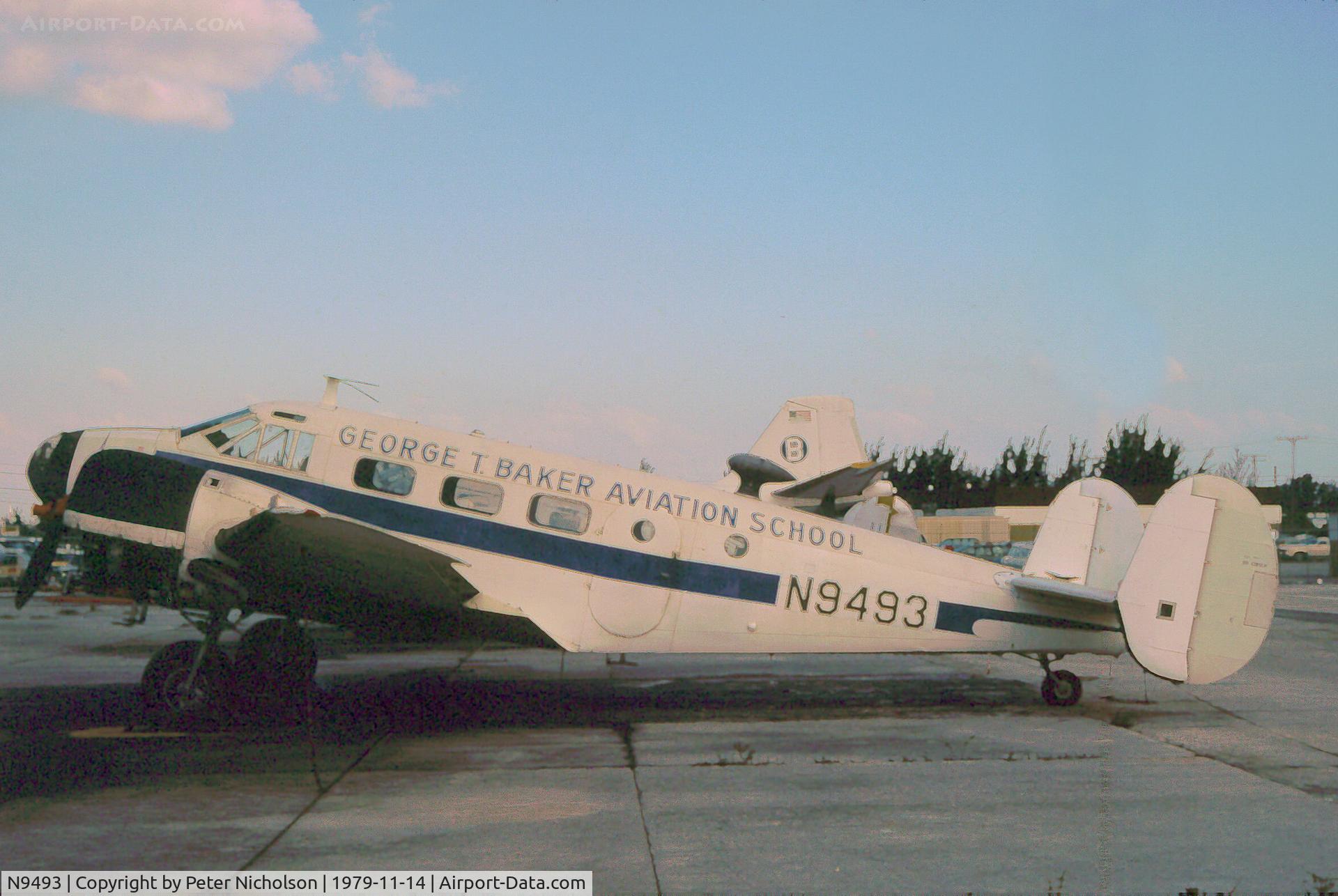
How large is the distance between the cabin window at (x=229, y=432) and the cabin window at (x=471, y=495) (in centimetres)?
222

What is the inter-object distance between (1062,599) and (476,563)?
626 cm

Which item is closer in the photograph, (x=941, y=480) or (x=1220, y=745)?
(x=1220, y=745)

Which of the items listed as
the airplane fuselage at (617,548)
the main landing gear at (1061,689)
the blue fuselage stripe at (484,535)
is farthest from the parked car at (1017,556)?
the blue fuselage stripe at (484,535)

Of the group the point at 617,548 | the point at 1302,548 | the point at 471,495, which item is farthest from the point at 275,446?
the point at 1302,548

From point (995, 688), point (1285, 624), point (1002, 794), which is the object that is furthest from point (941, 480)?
point (1002, 794)

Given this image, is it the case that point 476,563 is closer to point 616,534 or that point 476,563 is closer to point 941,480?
point 616,534

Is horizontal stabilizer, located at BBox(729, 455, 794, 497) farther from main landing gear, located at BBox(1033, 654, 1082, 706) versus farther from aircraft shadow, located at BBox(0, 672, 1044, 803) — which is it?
main landing gear, located at BBox(1033, 654, 1082, 706)

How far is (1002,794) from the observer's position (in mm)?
7133

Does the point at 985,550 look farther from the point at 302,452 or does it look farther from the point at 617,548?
the point at 302,452

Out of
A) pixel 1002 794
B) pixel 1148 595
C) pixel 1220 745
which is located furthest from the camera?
pixel 1148 595

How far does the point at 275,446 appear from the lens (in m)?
10.5

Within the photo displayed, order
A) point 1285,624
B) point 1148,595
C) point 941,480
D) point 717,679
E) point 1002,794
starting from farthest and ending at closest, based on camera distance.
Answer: point 941,480, point 1285,624, point 717,679, point 1148,595, point 1002,794

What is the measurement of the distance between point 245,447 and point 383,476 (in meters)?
1.52

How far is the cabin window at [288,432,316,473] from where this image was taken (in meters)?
10.4
